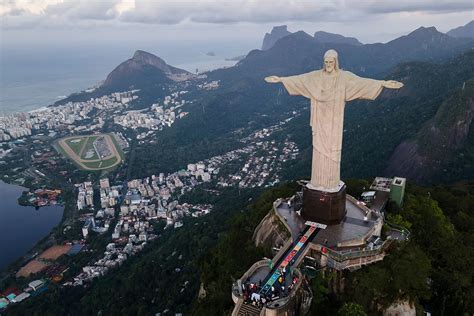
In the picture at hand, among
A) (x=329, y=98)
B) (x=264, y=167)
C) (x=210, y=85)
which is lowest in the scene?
(x=264, y=167)

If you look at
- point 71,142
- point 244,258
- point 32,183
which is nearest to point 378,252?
point 244,258

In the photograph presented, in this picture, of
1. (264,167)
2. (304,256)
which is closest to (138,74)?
(264,167)

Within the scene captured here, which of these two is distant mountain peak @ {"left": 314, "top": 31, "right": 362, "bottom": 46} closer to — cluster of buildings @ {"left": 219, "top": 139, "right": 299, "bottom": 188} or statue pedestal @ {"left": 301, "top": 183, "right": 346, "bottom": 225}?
cluster of buildings @ {"left": 219, "top": 139, "right": 299, "bottom": 188}

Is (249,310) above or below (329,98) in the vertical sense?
below

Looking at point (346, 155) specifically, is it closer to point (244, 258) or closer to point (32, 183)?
point (244, 258)

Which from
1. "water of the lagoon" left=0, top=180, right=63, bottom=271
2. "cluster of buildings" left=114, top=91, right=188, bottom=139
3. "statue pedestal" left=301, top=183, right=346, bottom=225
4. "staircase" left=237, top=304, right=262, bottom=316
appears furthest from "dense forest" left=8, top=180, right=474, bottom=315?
"cluster of buildings" left=114, top=91, right=188, bottom=139

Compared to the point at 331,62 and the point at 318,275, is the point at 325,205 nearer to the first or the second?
the point at 318,275
